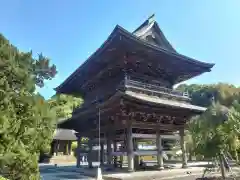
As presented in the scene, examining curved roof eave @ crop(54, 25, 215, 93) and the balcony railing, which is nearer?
curved roof eave @ crop(54, 25, 215, 93)

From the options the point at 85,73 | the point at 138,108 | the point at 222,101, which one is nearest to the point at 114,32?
the point at 138,108

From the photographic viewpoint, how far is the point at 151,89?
13922mm

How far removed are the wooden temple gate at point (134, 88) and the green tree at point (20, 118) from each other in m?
6.20

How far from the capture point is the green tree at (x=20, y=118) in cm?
431

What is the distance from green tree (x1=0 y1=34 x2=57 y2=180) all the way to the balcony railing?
772cm

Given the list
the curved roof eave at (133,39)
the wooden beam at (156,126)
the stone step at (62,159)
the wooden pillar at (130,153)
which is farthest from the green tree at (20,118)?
the stone step at (62,159)

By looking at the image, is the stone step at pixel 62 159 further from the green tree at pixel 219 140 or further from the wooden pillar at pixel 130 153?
the green tree at pixel 219 140

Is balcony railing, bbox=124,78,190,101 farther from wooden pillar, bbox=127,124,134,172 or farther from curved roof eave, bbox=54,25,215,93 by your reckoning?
wooden pillar, bbox=127,124,134,172

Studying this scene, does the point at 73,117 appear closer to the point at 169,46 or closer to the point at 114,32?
the point at 114,32

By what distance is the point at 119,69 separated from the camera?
14.2m

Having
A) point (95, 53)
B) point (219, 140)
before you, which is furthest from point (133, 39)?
point (219, 140)

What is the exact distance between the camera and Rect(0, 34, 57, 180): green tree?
431 cm

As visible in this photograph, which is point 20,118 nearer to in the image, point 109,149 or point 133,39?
point 133,39

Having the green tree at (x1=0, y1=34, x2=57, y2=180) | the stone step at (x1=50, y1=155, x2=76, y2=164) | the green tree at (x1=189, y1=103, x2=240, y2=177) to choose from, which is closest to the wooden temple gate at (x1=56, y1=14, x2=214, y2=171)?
the green tree at (x1=189, y1=103, x2=240, y2=177)
